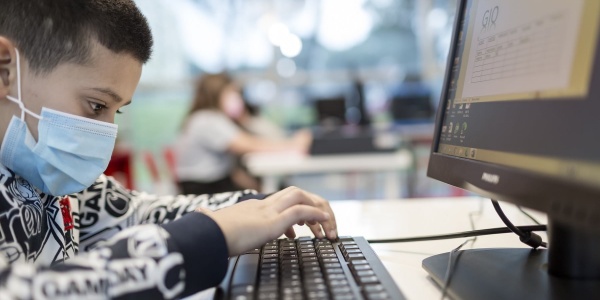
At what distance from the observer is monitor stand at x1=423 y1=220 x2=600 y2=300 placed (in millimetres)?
536

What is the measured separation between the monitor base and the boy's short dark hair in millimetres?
577

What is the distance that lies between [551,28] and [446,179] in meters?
0.27

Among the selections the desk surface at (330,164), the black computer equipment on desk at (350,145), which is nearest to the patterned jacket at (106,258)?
the desk surface at (330,164)

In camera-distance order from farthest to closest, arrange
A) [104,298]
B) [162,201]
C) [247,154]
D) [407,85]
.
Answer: [407,85] → [247,154] → [162,201] → [104,298]

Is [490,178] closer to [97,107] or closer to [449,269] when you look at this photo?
[449,269]

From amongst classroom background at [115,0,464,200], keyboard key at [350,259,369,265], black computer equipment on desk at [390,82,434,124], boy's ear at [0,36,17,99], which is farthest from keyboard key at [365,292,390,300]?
classroom background at [115,0,464,200]

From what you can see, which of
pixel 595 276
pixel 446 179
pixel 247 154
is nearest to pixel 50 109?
pixel 446 179

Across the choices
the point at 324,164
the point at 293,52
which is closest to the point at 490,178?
the point at 324,164

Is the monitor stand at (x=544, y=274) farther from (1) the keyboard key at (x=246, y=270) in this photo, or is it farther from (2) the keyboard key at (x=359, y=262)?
(1) the keyboard key at (x=246, y=270)

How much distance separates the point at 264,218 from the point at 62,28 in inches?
17.2

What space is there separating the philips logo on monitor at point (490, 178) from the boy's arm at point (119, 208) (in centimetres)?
44

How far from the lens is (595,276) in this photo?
0.57 m

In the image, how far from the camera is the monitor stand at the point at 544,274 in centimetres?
54

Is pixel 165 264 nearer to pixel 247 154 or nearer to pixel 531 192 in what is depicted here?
pixel 531 192
